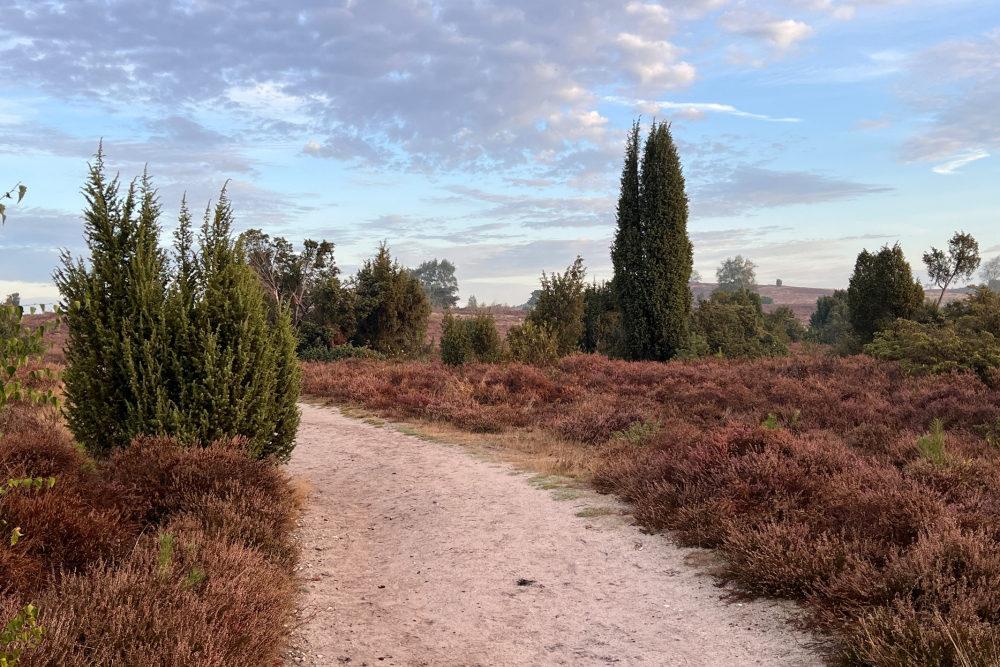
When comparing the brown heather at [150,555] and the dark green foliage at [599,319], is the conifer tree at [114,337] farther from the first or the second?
the dark green foliage at [599,319]

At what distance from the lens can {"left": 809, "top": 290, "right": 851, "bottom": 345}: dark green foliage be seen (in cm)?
5084

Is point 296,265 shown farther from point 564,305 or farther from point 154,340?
point 154,340

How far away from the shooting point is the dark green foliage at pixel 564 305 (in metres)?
29.4

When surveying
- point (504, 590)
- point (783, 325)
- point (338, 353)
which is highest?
point (783, 325)

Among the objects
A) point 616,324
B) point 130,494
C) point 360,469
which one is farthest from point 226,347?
point 616,324

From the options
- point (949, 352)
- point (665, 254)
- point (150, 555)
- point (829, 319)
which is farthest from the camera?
point (829, 319)

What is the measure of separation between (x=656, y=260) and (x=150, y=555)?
26196mm

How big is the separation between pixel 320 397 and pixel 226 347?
12327 millimetres

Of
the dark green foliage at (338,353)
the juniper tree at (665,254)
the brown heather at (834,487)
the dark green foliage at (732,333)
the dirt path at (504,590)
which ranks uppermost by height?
the juniper tree at (665,254)

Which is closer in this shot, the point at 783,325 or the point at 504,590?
the point at 504,590

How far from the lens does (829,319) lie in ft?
177

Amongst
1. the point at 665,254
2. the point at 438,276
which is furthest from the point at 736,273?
the point at 665,254

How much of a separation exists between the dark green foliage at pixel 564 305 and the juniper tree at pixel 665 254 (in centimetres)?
314

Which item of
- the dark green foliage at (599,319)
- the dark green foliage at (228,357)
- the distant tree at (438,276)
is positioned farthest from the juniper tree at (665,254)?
the distant tree at (438,276)
